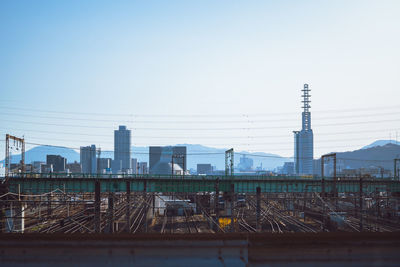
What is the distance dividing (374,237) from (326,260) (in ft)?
2.45

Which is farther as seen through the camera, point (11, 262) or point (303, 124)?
point (303, 124)

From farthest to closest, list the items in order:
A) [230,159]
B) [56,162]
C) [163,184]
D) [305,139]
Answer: [305,139] < [56,162] < [230,159] < [163,184]

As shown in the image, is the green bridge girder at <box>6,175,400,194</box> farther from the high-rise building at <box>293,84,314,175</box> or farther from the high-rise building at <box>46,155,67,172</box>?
the high-rise building at <box>293,84,314,175</box>

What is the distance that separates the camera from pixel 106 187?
125ft

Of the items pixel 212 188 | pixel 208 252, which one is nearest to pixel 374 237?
pixel 208 252

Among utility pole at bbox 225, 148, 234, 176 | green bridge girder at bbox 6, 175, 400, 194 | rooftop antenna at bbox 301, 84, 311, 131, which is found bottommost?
green bridge girder at bbox 6, 175, 400, 194

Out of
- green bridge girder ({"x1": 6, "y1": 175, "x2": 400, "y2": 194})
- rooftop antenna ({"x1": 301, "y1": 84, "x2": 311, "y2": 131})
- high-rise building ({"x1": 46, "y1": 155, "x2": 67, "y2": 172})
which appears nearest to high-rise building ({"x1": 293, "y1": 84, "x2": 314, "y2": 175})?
rooftop antenna ({"x1": 301, "y1": 84, "x2": 311, "y2": 131})

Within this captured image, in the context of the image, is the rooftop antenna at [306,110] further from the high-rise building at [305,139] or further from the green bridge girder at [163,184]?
the green bridge girder at [163,184]

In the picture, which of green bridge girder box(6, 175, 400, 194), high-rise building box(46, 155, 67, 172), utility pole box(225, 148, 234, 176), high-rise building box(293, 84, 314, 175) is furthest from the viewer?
high-rise building box(293, 84, 314, 175)

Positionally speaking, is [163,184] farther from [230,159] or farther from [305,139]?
[305,139]

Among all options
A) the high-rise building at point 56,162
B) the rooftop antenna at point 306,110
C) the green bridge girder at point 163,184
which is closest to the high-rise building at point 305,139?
the rooftop antenna at point 306,110

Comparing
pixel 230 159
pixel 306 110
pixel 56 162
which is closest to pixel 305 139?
pixel 306 110

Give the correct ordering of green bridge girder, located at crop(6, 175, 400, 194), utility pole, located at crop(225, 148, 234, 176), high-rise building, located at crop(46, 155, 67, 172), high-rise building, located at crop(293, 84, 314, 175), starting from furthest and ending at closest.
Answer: high-rise building, located at crop(293, 84, 314, 175), high-rise building, located at crop(46, 155, 67, 172), utility pole, located at crop(225, 148, 234, 176), green bridge girder, located at crop(6, 175, 400, 194)

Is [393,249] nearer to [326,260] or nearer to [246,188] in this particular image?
[326,260]
